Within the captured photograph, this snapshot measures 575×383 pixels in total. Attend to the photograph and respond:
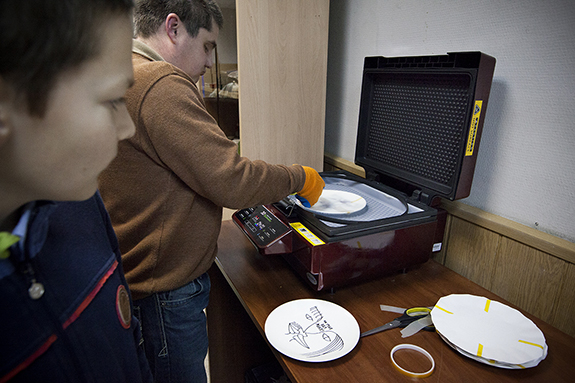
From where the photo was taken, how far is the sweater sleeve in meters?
0.87

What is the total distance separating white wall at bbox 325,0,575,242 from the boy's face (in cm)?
102

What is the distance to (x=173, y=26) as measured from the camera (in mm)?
1062

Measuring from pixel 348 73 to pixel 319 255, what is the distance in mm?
1118

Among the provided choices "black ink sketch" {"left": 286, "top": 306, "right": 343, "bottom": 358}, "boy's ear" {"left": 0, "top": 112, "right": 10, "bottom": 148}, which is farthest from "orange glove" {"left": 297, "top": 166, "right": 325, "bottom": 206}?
"boy's ear" {"left": 0, "top": 112, "right": 10, "bottom": 148}

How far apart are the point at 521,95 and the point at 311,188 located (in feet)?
2.13

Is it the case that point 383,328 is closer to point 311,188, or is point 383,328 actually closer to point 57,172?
point 311,188

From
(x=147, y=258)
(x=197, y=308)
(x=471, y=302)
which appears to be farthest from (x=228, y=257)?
(x=471, y=302)

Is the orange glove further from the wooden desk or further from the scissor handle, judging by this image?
the scissor handle

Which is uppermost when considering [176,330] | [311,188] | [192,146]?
[192,146]

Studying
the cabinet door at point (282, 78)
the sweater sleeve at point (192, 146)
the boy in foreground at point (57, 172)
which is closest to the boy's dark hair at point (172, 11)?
the sweater sleeve at point (192, 146)

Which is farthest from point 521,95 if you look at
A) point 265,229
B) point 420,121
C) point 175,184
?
point 175,184

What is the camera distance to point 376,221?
100 cm

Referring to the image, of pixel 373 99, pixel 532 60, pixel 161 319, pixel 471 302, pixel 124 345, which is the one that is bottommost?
pixel 161 319

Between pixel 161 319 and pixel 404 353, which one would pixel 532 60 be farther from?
pixel 161 319
